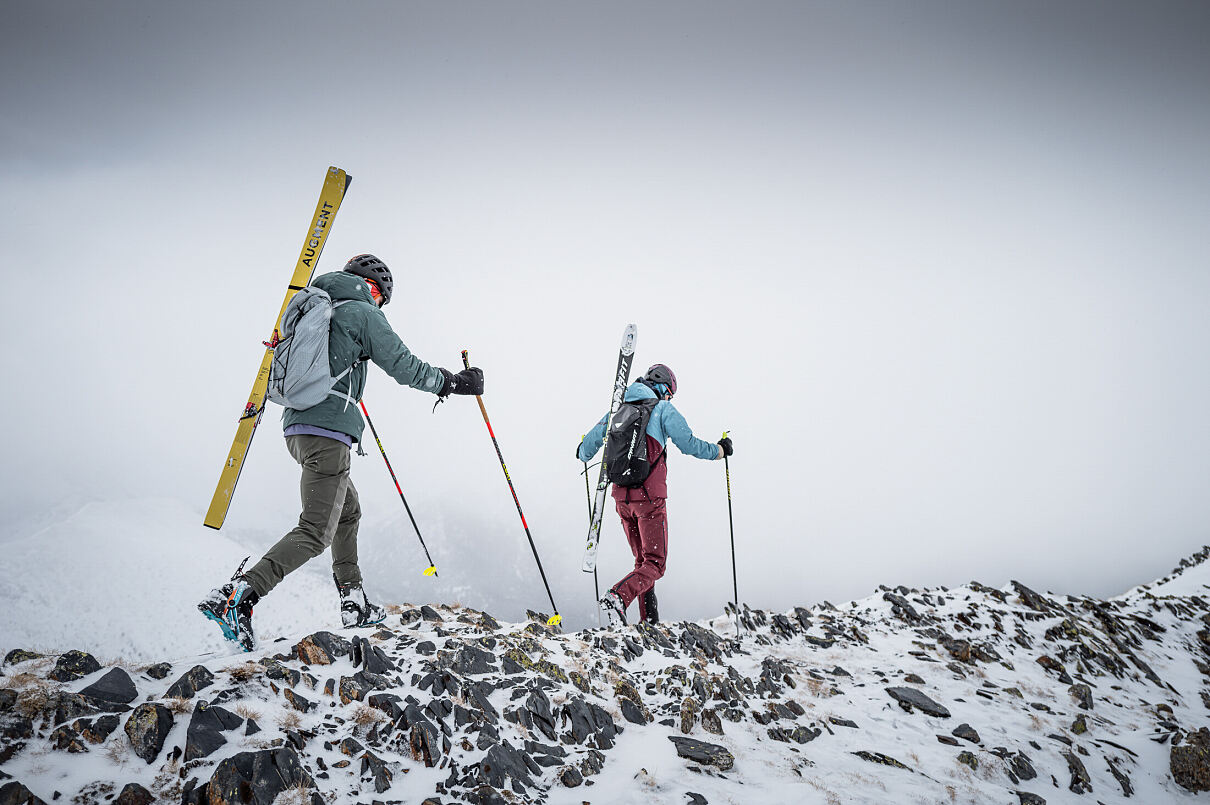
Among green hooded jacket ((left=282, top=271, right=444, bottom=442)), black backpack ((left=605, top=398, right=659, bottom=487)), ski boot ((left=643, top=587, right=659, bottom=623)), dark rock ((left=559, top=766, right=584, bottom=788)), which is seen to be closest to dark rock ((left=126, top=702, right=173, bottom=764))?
green hooded jacket ((left=282, top=271, right=444, bottom=442))

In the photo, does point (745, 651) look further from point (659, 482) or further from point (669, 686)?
point (659, 482)

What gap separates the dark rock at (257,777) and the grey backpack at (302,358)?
2837mm

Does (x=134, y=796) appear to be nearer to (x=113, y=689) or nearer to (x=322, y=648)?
(x=113, y=689)

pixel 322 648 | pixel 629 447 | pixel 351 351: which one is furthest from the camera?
pixel 629 447

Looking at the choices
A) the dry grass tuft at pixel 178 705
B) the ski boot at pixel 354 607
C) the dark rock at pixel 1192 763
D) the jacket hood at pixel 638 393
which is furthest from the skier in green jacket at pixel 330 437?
the dark rock at pixel 1192 763

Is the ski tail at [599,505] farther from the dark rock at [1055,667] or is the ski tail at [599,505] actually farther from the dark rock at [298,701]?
the dark rock at [1055,667]

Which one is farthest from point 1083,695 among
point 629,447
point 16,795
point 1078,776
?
point 16,795

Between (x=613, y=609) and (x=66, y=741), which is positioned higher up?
(x=66, y=741)

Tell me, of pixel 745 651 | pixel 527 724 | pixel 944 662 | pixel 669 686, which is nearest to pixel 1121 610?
pixel 944 662

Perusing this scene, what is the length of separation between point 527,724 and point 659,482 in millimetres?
4215

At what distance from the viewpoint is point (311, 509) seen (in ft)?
14.8

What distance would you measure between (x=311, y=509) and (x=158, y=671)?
153cm

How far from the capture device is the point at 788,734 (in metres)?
4.70

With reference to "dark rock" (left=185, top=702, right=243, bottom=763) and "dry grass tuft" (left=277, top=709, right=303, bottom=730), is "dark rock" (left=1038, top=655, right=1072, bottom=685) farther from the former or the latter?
"dark rock" (left=185, top=702, right=243, bottom=763)
